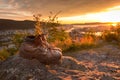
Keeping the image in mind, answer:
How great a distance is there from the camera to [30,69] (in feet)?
39.4

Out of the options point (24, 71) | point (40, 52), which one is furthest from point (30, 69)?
point (40, 52)

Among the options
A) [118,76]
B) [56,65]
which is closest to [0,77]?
[56,65]

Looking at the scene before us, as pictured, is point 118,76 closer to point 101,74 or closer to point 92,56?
point 101,74

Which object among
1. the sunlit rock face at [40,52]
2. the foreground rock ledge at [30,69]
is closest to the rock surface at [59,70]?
the foreground rock ledge at [30,69]

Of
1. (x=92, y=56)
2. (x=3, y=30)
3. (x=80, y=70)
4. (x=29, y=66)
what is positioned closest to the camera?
(x=29, y=66)

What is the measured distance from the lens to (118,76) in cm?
1250

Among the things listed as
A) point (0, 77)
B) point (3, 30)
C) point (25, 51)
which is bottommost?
point (3, 30)

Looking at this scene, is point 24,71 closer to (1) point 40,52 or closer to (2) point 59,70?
(1) point 40,52

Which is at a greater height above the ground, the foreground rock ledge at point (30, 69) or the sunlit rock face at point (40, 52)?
the sunlit rock face at point (40, 52)

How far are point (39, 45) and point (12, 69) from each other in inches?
55.1

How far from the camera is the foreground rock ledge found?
1167 centimetres

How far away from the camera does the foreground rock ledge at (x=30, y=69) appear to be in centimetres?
1167

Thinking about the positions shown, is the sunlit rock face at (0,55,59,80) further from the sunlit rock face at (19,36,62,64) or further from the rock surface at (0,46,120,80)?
the sunlit rock face at (19,36,62,64)

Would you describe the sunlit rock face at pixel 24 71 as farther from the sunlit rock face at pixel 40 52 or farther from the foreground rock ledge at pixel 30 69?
the sunlit rock face at pixel 40 52
